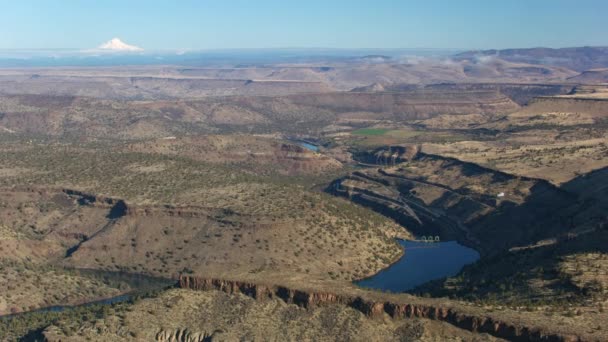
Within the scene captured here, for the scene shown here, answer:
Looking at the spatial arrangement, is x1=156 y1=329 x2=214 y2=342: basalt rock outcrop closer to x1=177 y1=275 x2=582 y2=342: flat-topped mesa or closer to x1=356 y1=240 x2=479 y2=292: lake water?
x1=177 y1=275 x2=582 y2=342: flat-topped mesa

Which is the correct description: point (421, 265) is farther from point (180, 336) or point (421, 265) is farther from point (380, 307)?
point (180, 336)

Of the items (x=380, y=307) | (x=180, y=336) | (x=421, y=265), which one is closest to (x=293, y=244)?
(x=421, y=265)

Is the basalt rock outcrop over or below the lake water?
over

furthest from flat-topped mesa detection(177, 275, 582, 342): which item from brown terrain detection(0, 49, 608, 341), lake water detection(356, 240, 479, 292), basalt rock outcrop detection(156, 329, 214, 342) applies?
lake water detection(356, 240, 479, 292)

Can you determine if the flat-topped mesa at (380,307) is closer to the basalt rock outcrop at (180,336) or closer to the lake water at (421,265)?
the basalt rock outcrop at (180,336)

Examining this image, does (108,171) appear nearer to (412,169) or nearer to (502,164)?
(412,169)

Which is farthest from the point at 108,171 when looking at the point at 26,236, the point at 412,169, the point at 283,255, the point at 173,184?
the point at 412,169
